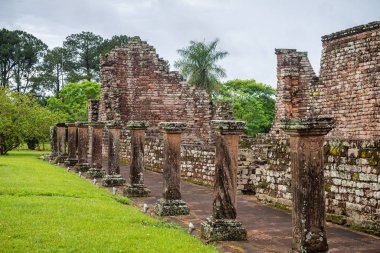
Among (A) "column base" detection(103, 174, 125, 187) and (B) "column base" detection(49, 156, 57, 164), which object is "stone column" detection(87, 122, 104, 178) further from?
(B) "column base" detection(49, 156, 57, 164)

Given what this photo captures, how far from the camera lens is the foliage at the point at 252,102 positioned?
160ft

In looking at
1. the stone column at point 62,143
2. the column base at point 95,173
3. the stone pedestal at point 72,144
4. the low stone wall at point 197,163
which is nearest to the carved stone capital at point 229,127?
the low stone wall at point 197,163

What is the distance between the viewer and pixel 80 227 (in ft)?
24.1

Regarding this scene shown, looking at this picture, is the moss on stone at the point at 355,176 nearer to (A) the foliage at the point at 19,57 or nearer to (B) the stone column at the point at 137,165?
(B) the stone column at the point at 137,165

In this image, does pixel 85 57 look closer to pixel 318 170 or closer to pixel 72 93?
pixel 72 93

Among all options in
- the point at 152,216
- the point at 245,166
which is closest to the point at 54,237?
the point at 152,216

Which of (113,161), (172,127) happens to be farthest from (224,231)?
(113,161)

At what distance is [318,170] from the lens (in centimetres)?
563

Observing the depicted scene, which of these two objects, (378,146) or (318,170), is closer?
(318,170)

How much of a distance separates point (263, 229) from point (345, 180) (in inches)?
73.3

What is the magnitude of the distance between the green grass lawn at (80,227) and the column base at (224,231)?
0.35m

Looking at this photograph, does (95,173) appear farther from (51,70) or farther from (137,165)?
(51,70)

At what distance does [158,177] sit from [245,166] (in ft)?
15.2

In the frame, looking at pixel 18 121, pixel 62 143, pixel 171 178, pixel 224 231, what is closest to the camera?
pixel 224 231
